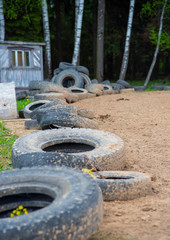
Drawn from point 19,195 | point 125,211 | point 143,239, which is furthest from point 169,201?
point 19,195

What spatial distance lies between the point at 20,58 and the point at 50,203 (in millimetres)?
13492

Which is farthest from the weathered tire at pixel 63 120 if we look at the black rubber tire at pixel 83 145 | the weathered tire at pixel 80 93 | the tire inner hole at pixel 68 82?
the tire inner hole at pixel 68 82

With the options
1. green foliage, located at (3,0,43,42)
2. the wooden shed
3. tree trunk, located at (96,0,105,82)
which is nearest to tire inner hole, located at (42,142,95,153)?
the wooden shed

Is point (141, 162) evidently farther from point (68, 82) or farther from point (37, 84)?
point (68, 82)

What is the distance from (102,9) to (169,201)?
16.2 meters

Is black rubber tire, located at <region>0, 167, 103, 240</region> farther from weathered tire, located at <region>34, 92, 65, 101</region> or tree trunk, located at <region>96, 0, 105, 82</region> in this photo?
tree trunk, located at <region>96, 0, 105, 82</region>

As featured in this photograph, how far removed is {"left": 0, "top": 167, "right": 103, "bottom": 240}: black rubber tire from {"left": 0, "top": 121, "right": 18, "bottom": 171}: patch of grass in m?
1.36

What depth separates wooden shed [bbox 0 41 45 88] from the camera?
14.2 metres

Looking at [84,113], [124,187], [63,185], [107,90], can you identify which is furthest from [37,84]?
[63,185]

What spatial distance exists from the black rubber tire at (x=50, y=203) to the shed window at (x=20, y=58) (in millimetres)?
12895

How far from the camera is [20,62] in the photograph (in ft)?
48.4

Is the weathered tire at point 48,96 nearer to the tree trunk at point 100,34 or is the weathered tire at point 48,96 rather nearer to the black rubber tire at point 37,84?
the black rubber tire at point 37,84

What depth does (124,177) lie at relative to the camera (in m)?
3.06

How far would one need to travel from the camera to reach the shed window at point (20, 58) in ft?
47.7
